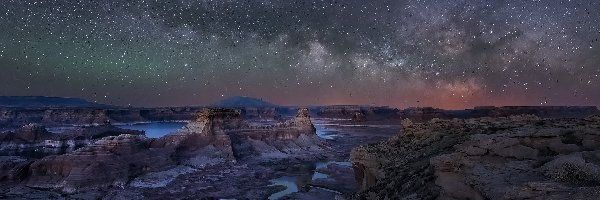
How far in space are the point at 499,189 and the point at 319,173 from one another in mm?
42229

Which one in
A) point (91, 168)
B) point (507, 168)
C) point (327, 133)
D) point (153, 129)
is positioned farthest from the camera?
point (153, 129)

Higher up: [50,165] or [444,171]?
[444,171]

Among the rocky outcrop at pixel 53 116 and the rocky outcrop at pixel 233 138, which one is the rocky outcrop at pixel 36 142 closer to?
the rocky outcrop at pixel 233 138

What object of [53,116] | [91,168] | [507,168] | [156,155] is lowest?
[91,168]

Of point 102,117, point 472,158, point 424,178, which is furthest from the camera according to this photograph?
point 102,117

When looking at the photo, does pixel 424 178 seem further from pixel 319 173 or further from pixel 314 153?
pixel 314 153

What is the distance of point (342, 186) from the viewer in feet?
129

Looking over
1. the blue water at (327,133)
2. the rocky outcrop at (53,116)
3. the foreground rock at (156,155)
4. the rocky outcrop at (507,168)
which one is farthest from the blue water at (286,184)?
the rocky outcrop at (53,116)

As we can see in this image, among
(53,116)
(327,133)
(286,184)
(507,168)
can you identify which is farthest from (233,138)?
(53,116)

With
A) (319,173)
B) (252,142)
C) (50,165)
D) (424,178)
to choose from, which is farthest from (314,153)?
(424,178)

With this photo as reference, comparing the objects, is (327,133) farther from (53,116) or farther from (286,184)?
(53,116)

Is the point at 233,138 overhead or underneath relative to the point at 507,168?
underneath

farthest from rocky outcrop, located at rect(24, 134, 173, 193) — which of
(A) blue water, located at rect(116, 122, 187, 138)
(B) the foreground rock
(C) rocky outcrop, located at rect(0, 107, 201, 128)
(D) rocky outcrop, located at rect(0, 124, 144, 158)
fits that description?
(A) blue water, located at rect(116, 122, 187, 138)

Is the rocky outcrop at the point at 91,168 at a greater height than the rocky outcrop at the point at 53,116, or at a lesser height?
lesser
